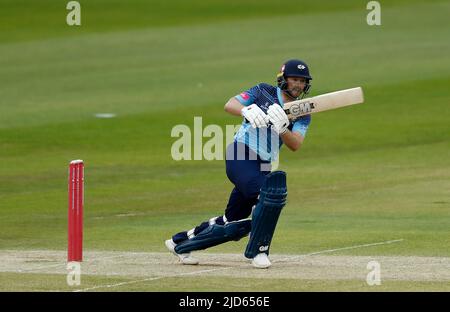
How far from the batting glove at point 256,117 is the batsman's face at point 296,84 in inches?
21.5

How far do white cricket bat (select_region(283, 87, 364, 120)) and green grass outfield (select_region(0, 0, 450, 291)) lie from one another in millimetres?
1607

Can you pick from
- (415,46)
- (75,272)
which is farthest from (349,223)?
(415,46)

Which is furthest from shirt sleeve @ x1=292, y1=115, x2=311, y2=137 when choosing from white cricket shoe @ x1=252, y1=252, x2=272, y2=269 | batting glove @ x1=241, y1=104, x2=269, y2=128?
white cricket shoe @ x1=252, y1=252, x2=272, y2=269

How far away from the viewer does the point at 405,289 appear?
9477 millimetres

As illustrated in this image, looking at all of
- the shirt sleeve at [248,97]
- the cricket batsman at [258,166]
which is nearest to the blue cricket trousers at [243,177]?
the cricket batsman at [258,166]

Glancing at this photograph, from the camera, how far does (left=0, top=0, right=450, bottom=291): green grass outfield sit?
46.3 ft

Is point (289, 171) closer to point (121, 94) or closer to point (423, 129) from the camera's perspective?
point (423, 129)

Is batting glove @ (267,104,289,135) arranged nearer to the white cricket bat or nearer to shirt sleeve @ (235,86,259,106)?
the white cricket bat

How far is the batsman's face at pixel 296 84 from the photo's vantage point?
1101 cm

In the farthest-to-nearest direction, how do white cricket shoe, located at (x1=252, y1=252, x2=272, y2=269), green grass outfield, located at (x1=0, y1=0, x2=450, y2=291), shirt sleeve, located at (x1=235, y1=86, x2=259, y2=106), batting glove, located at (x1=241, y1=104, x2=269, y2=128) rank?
1. green grass outfield, located at (x1=0, y1=0, x2=450, y2=291)
2. shirt sleeve, located at (x1=235, y1=86, x2=259, y2=106)
3. white cricket shoe, located at (x1=252, y1=252, x2=272, y2=269)
4. batting glove, located at (x1=241, y1=104, x2=269, y2=128)

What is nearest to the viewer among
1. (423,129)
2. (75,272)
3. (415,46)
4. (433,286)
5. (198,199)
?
(433,286)

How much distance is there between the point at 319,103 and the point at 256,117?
0.64 metres

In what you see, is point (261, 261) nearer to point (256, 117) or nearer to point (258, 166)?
point (258, 166)
